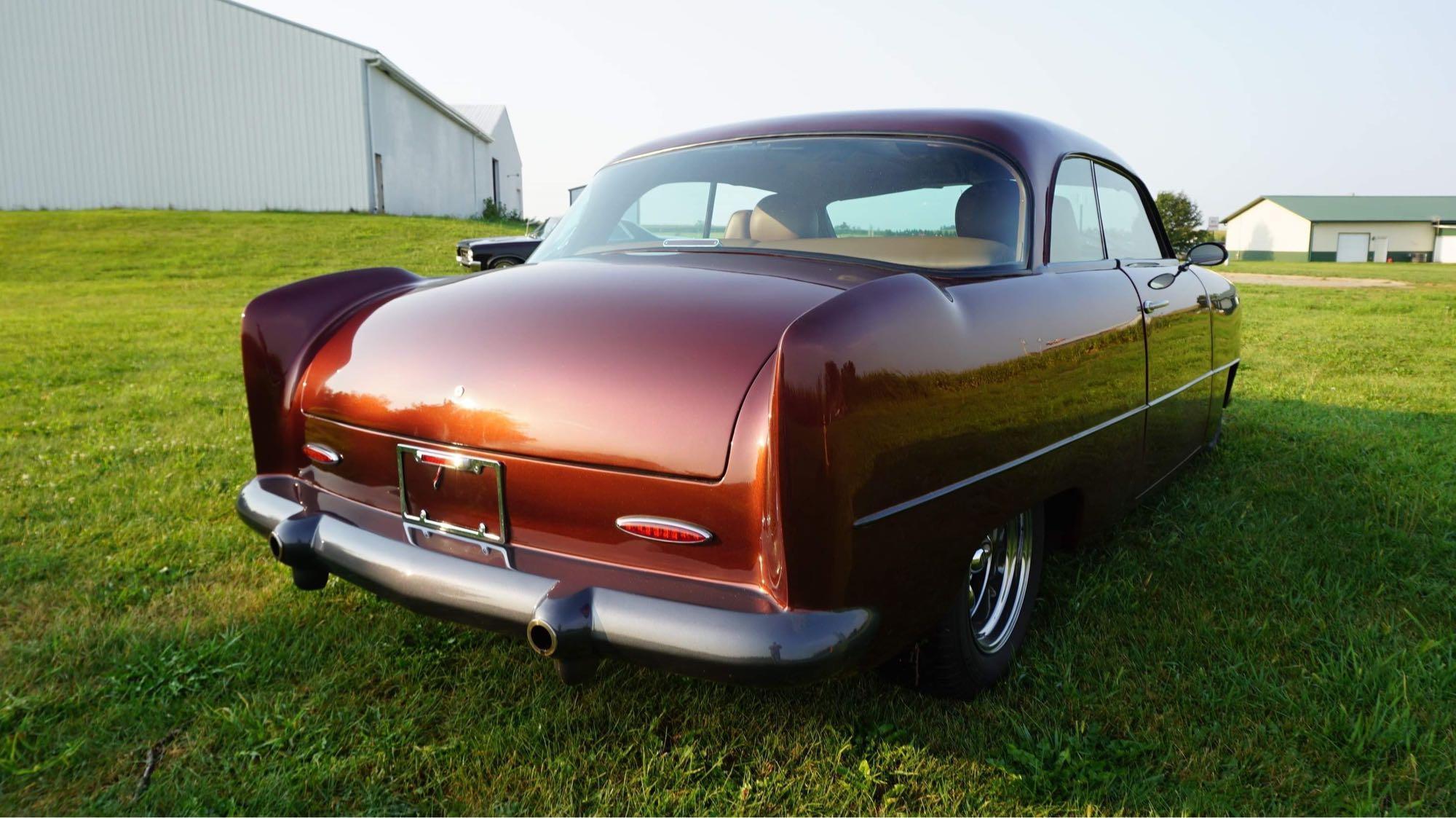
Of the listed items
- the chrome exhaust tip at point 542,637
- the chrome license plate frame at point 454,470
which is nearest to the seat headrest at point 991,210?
the chrome license plate frame at point 454,470

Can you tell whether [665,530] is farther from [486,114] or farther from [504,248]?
[486,114]

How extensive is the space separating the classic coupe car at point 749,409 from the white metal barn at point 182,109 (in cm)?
2295

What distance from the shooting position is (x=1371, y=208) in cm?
6369

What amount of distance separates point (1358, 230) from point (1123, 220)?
71.5 meters

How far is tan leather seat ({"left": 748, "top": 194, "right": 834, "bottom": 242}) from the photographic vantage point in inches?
105

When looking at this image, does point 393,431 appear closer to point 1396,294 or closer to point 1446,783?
point 1446,783

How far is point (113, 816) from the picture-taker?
189cm

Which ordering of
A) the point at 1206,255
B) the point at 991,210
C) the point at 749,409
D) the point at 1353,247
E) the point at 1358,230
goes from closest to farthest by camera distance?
1. the point at 749,409
2. the point at 991,210
3. the point at 1206,255
4. the point at 1358,230
5. the point at 1353,247

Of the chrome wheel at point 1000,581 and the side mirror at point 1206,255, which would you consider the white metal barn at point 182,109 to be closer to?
the side mirror at point 1206,255

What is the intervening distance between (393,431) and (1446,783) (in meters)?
2.52

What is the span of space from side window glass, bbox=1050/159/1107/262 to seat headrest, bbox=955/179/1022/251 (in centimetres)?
17

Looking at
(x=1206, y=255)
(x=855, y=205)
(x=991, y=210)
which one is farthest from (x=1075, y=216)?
(x=1206, y=255)

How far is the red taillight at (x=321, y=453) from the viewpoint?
7.74ft

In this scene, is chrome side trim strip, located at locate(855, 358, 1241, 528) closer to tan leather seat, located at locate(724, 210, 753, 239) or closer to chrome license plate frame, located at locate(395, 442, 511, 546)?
chrome license plate frame, located at locate(395, 442, 511, 546)
